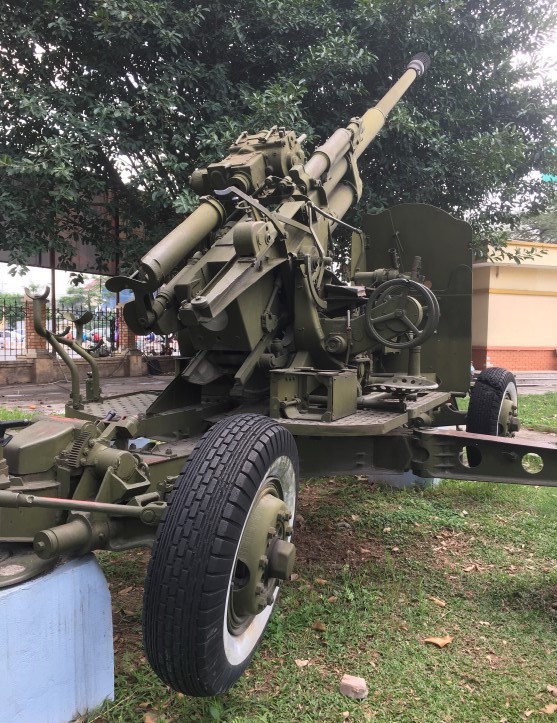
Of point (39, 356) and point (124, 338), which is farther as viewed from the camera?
point (124, 338)

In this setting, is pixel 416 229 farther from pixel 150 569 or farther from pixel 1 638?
pixel 1 638

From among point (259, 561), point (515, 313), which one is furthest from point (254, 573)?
point (515, 313)

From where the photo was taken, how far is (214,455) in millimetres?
2369

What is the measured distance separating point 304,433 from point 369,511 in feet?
7.32

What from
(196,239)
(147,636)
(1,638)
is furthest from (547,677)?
(196,239)

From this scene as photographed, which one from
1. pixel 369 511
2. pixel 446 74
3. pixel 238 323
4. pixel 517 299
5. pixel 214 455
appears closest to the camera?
pixel 214 455

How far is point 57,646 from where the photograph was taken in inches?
90.6

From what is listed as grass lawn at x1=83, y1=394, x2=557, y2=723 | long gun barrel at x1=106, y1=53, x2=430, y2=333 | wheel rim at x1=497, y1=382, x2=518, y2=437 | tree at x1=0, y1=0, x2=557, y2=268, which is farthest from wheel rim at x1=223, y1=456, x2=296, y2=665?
tree at x1=0, y1=0, x2=557, y2=268

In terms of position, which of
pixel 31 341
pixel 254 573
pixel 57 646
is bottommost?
pixel 57 646

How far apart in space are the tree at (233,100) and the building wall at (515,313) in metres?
7.56

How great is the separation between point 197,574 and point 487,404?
3969 millimetres

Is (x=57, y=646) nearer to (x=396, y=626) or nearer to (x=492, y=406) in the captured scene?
(x=396, y=626)

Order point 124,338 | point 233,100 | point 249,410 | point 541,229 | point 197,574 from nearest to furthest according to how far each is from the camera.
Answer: point 197,574
point 249,410
point 233,100
point 124,338
point 541,229

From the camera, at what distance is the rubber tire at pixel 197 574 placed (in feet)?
6.94
